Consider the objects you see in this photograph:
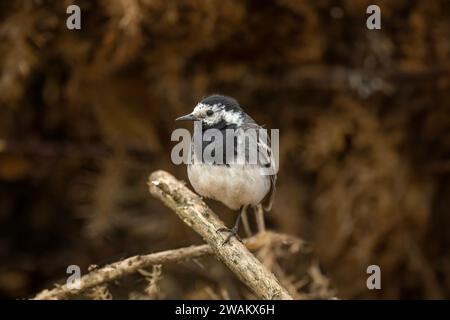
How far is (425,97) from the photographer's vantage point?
3910mm

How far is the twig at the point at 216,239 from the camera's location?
7.96 feet

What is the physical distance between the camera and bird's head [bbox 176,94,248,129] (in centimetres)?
293

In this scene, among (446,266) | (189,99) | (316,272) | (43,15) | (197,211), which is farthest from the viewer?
(446,266)

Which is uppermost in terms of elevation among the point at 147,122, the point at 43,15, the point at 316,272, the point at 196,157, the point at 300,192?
the point at 43,15

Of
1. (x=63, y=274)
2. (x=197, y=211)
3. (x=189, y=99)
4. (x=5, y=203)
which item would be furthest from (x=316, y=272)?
(x=5, y=203)

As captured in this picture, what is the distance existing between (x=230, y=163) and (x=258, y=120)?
1.27 metres

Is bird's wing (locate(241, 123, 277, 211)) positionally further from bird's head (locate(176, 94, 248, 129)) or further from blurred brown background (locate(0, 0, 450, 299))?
blurred brown background (locate(0, 0, 450, 299))

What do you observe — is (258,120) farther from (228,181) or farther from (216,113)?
(228,181)

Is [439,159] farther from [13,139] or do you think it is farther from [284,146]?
[13,139]

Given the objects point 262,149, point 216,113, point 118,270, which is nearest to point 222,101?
point 216,113

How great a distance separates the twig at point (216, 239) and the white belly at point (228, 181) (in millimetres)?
67

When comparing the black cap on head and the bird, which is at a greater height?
the black cap on head

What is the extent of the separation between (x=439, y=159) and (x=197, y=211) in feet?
6.03

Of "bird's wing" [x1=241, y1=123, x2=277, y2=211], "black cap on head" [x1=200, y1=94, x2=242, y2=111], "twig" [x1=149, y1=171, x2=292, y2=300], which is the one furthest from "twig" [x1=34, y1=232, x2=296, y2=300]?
"black cap on head" [x1=200, y1=94, x2=242, y2=111]
